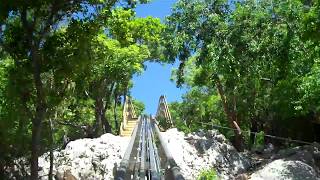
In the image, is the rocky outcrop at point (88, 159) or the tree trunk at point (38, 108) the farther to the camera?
the rocky outcrop at point (88, 159)

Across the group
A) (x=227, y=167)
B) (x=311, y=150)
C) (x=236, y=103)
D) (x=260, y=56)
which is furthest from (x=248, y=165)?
(x=236, y=103)

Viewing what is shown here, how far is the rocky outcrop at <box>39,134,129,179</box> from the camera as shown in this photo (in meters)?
16.4

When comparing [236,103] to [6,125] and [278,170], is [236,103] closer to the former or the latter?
[278,170]

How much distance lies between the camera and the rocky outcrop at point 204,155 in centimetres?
1680

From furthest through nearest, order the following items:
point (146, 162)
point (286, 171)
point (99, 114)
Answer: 1. point (99, 114)
2. point (286, 171)
3. point (146, 162)

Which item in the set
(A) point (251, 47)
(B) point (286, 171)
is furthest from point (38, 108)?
(A) point (251, 47)

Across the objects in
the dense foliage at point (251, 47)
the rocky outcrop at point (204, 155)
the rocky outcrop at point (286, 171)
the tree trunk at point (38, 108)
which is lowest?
the rocky outcrop at point (286, 171)

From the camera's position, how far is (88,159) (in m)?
17.1

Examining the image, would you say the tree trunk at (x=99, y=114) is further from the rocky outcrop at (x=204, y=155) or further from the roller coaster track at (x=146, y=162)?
the roller coaster track at (x=146, y=162)

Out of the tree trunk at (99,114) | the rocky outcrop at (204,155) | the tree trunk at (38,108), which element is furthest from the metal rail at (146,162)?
the tree trunk at (99,114)

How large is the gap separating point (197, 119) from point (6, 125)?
23015 mm

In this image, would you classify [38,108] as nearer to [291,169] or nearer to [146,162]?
[146,162]

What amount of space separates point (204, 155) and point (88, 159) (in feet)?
12.6

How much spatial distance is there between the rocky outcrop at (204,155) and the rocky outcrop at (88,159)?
184 cm
